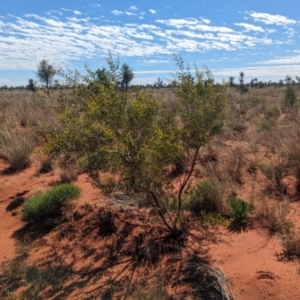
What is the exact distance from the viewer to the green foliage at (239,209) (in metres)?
6.08

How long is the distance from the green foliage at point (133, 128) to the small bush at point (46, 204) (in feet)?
6.05

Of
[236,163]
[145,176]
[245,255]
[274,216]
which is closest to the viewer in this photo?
[145,176]

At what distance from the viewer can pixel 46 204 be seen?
266 inches

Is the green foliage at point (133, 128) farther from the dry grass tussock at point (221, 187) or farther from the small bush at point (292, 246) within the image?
the small bush at point (292, 246)

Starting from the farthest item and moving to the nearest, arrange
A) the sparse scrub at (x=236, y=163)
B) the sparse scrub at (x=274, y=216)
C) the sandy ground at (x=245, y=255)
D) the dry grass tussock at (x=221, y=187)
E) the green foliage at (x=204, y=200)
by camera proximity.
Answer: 1. the sparse scrub at (x=236, y=163)
2. the green foliage at (x=204, y=200)
3. the sparse scrub at (x=274, y=216)
4. the dry grass tussock at (x=221, y=187)
5. the sandy ground at (x=245, y=255)

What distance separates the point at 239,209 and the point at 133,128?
8.04 feet

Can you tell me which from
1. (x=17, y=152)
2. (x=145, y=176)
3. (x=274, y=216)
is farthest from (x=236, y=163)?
(x=17, y=152)

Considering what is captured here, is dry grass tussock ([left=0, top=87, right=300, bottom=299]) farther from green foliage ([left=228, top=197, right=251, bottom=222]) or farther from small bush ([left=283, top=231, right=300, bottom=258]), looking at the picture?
green foliage ([left=228, top=197, right=251, bottom=222])

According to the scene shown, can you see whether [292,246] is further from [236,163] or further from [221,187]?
[236,163]

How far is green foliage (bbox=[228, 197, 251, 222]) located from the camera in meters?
6.08

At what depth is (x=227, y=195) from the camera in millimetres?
6789

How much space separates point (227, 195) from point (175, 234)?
162 cm

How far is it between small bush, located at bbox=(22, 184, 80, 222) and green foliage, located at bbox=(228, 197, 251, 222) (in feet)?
10.3

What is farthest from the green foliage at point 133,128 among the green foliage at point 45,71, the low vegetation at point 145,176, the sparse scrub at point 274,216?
the green foliage at point 45,71
